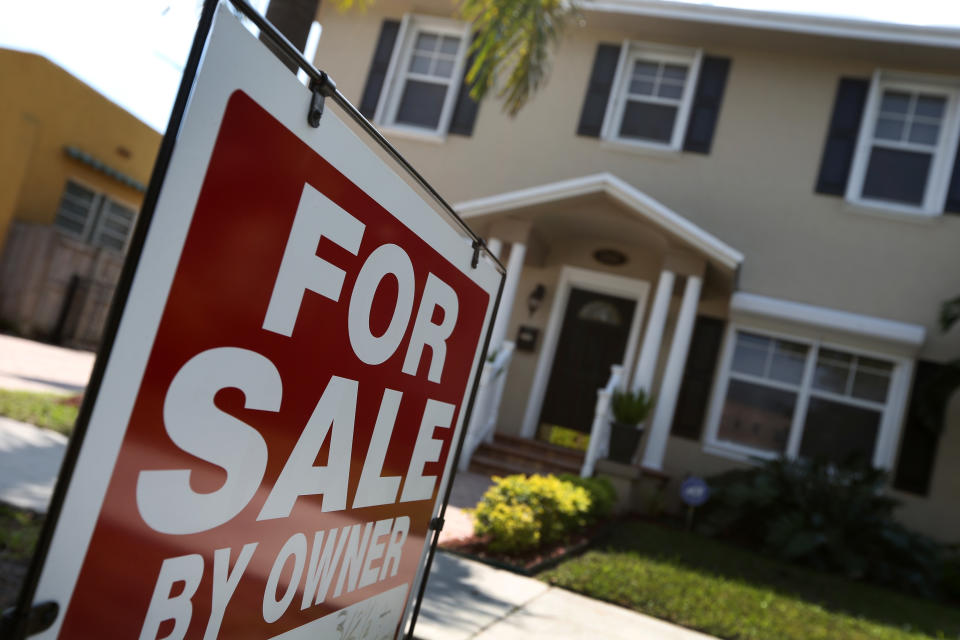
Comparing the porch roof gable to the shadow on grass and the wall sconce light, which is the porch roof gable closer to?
the wall sconce light

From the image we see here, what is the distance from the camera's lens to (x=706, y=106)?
10.3 metres

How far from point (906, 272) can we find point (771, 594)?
18.3 feet

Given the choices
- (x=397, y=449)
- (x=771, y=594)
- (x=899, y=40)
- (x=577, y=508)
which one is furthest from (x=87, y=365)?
(x=899, y=40)

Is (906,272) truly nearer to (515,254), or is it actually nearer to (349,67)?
(515,254)

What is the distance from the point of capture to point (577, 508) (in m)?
6.18

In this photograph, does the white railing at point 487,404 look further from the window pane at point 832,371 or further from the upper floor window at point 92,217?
the upper floor window at point 92,217

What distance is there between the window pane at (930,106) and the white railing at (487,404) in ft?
20.5

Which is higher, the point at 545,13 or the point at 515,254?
the point at 545,13

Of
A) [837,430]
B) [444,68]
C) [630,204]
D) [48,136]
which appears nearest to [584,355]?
[630,204]

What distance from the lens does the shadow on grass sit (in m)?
5.96

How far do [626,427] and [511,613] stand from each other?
4.48 m

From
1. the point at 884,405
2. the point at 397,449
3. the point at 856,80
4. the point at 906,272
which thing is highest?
the point at 856,80

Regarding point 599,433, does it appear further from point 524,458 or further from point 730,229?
point 730,229

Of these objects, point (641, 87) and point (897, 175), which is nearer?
point (897, 175)
